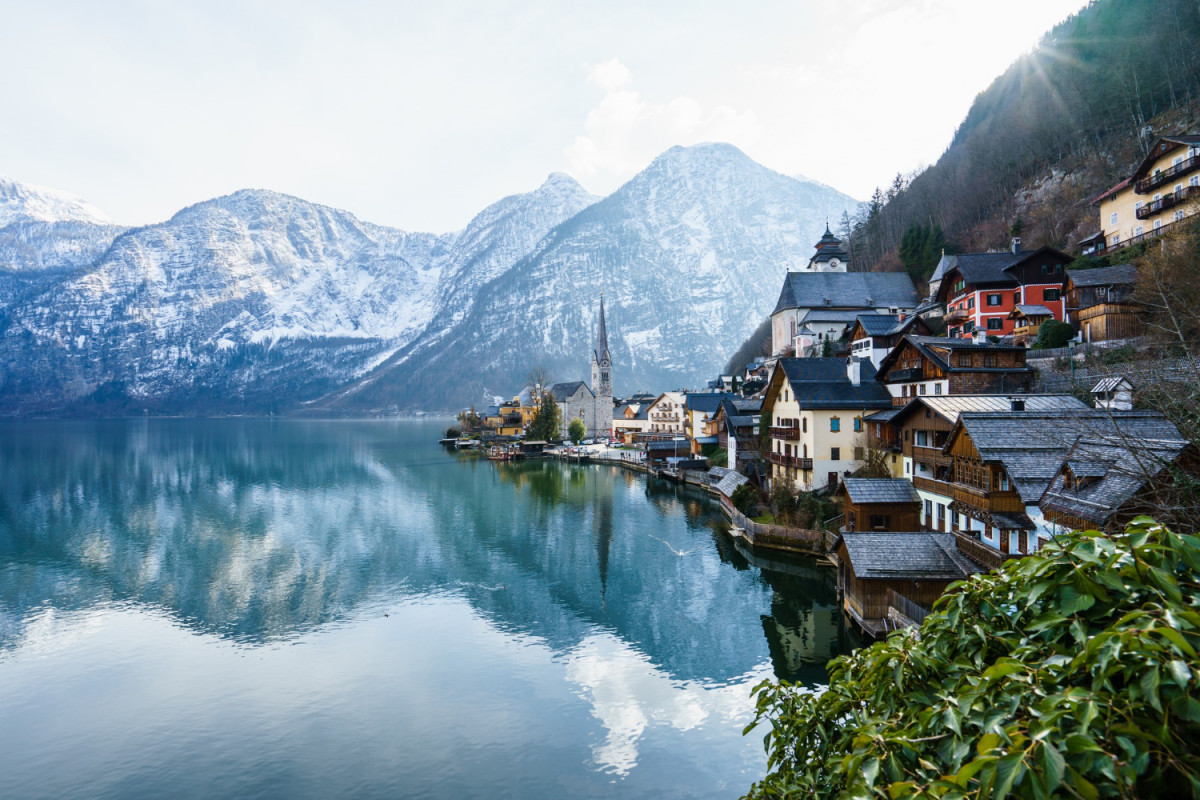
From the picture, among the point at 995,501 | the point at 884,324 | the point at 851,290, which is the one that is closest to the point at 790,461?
the point at 884,324

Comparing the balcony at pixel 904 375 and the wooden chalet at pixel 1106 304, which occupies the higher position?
the wooden chalet at pixel 1106 304

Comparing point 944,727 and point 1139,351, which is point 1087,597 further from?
point 1139,351

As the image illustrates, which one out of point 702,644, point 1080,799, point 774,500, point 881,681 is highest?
point 1080,799

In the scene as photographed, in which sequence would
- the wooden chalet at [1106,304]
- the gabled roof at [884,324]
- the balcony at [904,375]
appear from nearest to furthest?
the wooden chalet at [1106,304]
the balcony at [904,375]
the gabled roof at [884,324]

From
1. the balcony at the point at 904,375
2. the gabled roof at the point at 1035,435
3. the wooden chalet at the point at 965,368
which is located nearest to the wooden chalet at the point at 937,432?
the gabled roof at the point at 1035,435

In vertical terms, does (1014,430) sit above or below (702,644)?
above

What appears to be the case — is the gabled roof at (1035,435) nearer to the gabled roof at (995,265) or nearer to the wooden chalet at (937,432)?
the wooden chalet at (937,432)

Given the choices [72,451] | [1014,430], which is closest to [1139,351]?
[1014,430]

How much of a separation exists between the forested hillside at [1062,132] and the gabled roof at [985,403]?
39.5 meters

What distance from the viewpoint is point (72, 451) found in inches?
4390

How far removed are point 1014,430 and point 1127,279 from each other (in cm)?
2592

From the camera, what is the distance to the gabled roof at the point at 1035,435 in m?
21.4

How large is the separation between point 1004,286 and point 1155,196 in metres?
10.7

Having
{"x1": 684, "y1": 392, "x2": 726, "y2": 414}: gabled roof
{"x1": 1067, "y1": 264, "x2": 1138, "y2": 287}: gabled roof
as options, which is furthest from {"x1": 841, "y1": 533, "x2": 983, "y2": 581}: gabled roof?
Result: {"x1": 684, "y1": 392, "x2": 726, "y2": 414}: gabled roof
